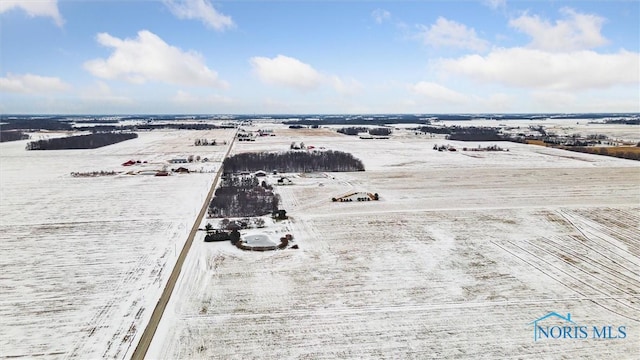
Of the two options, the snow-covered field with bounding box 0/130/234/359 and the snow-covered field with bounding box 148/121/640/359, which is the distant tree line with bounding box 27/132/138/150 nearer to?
the snow-covered field with bounding box 0/130/234/359

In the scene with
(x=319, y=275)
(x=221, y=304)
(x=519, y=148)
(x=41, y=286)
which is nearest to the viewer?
(x=221, y=304)

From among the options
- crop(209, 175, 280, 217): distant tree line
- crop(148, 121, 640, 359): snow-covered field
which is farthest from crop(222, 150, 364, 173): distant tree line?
crop(148, 121, 640, 359): snow-covered field

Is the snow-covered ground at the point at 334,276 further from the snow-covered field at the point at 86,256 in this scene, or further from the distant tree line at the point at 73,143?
the distant tree line at the point at 73,143

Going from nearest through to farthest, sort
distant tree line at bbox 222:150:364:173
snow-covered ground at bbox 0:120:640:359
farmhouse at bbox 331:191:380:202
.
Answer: snow-covered ground at bbox 0:120:640:359 < farmhouse at bbox 331:191:380:202 < distant tree line at bbox 222:150:364:173

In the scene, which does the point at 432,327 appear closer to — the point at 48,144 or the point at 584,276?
the point at 584,276

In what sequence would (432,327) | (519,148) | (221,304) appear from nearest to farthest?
(432,327)
(221,304)
(519,148)

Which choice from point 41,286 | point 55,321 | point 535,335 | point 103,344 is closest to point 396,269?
point 535,335

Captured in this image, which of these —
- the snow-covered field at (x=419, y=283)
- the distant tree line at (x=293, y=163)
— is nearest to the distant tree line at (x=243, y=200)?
the snow-covered field at (x=419, y=283)

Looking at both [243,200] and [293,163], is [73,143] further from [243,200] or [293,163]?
[243,200]
